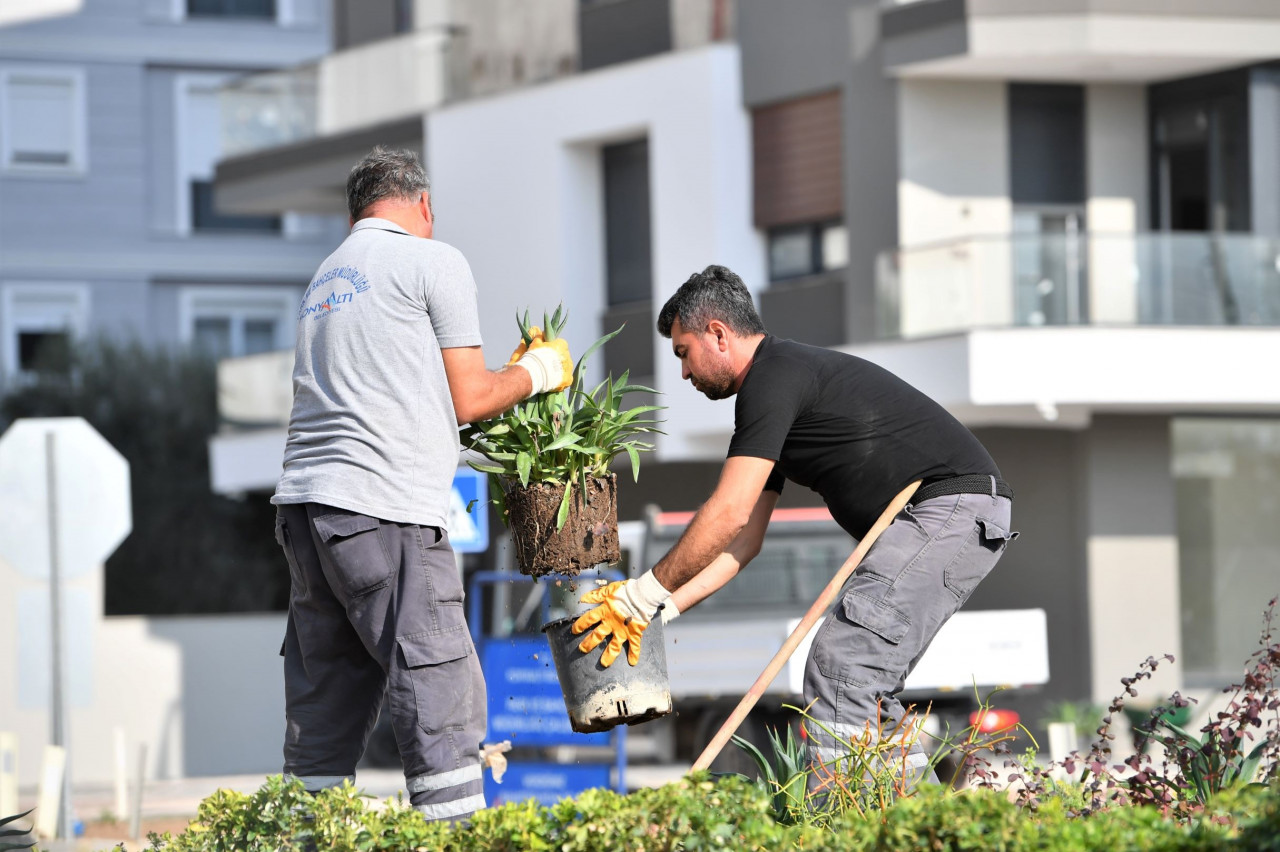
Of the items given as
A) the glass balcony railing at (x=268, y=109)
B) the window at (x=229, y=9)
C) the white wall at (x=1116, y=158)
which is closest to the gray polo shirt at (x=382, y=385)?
the white wall at (x=1116, y=158)

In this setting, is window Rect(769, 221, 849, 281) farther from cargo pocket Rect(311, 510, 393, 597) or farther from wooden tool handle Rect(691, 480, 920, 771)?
cargo pocket Rect(311, 510, 393, 597)

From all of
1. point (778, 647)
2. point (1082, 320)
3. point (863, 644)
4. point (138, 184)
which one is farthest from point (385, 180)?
point (138, 184)

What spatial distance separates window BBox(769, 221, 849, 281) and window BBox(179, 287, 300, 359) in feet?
45.8

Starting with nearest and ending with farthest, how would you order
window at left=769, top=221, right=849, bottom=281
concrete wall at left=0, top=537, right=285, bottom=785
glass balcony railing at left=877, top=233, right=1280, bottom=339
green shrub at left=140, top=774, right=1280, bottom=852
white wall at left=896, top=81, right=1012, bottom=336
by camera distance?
1. green shrub at left=140, top=774, right=1280, bottom=852
2. concrete wall at left=0, top=537, right=285, bottom=785
3. glass balcony railing at left=877, top=233, right=1280, bottom=339
4. white wall at left=896, top=81, right=1012, bottom=336
5. window at left=769, top=221, right=849, bottom=281

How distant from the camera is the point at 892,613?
200 inches

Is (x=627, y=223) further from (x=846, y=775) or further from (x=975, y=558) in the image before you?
(x=846, y=775)

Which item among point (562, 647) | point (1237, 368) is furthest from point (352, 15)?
point (562, 647)

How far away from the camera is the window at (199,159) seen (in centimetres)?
3338

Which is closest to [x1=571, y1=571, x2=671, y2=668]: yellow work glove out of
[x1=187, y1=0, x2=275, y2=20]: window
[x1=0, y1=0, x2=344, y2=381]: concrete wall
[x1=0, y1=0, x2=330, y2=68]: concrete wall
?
[x1=0, y1=0, x2=344, y2=381]: concrete wall

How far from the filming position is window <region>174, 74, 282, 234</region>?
109 ft

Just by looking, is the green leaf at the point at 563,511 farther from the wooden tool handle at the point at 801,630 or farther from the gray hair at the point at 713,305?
the wooden tool handle at the point at 801,630

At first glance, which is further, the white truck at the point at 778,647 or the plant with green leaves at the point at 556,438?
the white truck at the point at 778,647

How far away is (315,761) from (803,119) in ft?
56.4

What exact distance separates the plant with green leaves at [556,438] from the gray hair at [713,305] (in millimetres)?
229
